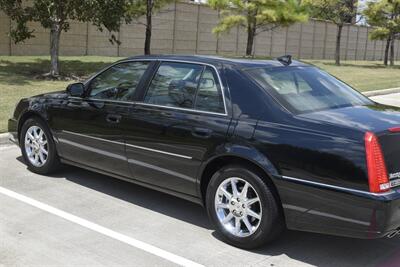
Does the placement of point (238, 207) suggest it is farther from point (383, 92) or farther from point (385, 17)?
point (385, 17)

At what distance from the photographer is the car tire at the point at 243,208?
4297 millimetres

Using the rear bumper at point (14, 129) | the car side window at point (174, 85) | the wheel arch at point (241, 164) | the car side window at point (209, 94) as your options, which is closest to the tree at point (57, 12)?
the rear bumper at point (14, 129)

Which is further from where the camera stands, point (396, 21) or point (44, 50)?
point (396, 21)

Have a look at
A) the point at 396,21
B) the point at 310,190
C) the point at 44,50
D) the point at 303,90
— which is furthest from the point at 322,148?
the point at 396,21

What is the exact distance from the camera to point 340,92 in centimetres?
515

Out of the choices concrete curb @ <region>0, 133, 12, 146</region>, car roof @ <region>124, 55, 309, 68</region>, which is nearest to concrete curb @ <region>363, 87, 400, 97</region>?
concrete curb @ <region>0, 133, 12, 146</region>

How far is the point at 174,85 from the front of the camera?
17.0 feet

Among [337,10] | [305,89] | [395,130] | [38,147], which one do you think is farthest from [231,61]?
[337,10]

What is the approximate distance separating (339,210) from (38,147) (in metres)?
3.86

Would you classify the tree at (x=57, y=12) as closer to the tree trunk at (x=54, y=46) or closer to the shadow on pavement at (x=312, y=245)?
the tree trunk at (x=54, y=46)

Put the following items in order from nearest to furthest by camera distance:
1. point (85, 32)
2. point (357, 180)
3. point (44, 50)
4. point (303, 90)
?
point (357, 180), point (303, 90), point (44, 50), point (85, 32)

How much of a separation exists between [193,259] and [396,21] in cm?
3336

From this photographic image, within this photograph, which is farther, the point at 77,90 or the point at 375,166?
the point at 77,90

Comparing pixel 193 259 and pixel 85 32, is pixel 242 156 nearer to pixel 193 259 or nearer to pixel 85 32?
pixel 193 259
